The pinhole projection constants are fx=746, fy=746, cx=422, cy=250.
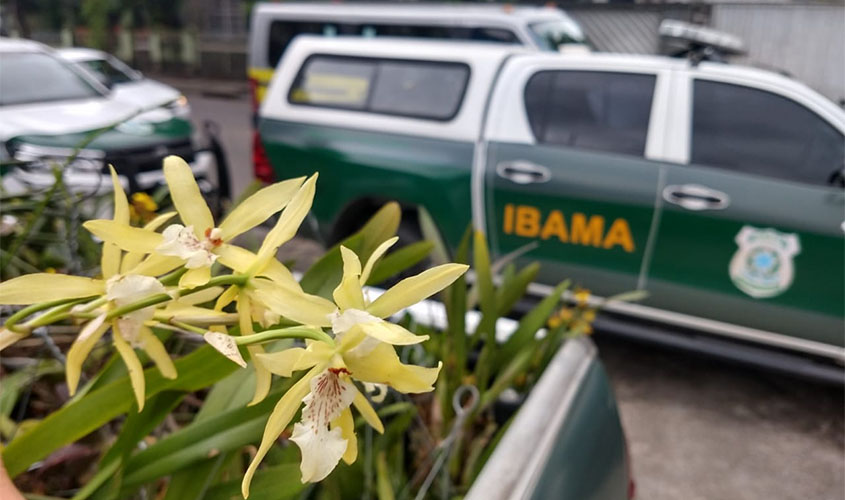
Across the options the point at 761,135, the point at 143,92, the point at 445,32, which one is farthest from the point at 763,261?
the point at 143,92

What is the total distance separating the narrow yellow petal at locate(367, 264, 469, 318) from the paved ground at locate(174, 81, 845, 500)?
252cm

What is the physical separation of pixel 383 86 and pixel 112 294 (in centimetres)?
360

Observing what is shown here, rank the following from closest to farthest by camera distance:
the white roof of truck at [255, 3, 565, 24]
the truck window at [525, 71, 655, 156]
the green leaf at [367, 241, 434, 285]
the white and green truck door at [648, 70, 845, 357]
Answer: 1. the green leaf at [367, 241, 434, 285]
2. the white and green truck door at [648, 70, 845, 357]
3. the truck window at [525, 71, 655, 156]
4. the white roof of truck at [255, 3, 565, 24]

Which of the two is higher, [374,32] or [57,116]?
[374,32]

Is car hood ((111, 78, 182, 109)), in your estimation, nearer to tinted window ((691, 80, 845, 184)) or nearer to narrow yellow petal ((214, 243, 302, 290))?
tinted window ((691, 80, 845, 184))

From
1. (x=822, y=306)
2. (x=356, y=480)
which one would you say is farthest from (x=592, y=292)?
(x=356, y=480)

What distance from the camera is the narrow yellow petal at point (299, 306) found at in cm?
72

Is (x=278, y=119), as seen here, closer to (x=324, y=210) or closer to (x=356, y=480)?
(x=324, y=210)

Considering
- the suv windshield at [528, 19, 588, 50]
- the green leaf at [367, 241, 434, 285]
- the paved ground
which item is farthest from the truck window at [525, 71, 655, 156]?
the suv windshield at [528, 19, 588, 50]

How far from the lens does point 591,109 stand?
378 centimetres

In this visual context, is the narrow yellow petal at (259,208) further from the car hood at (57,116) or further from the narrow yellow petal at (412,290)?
the car hood at (57,116)

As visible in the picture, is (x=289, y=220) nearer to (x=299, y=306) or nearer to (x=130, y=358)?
(x=299, y=306)

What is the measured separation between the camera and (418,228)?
4.09 meters

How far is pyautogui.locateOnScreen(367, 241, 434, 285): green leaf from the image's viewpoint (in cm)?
151
